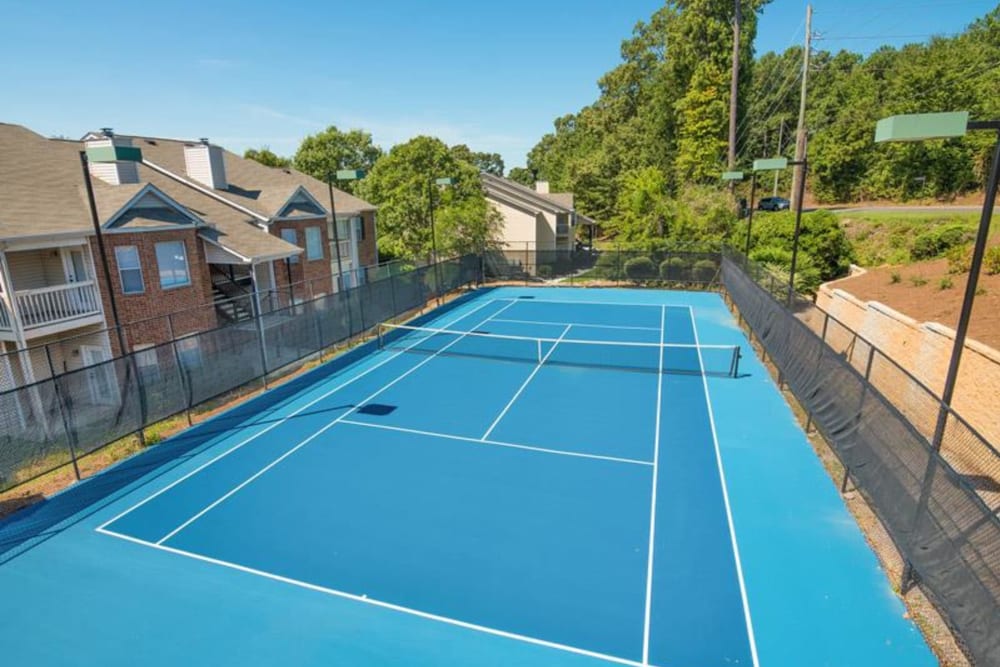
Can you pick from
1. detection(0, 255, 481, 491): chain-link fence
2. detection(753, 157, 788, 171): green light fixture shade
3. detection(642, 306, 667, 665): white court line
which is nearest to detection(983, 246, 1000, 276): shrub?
detection(753, 157, 788, 171): green light fixture shade

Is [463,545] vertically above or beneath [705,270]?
beneath

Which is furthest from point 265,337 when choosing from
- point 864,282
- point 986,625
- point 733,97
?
point 733,97

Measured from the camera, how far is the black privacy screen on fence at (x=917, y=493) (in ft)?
17.1

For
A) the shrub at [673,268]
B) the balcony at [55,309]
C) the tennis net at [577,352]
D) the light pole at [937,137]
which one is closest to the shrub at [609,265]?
the shrub at [673,268]

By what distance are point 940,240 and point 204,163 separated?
3306 centimetres

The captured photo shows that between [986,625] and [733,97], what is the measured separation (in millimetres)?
44013

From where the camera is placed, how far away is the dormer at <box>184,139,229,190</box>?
24156mm

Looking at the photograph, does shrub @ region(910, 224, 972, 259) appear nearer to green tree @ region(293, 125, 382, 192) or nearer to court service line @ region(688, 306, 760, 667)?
court service line @ region(688, 306, 760, 667)

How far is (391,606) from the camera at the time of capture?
6.89 metres

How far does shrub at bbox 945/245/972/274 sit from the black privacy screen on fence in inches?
464

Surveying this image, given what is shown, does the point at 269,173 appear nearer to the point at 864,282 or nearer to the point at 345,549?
the point at 345,549

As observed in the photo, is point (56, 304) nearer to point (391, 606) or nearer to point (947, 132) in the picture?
point (391, 606)

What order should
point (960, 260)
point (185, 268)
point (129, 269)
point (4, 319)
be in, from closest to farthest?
point (4, 319)
point (129, 269)
point (185, 268)
point (960, 260)

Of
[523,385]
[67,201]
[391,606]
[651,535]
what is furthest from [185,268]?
[651,535]
